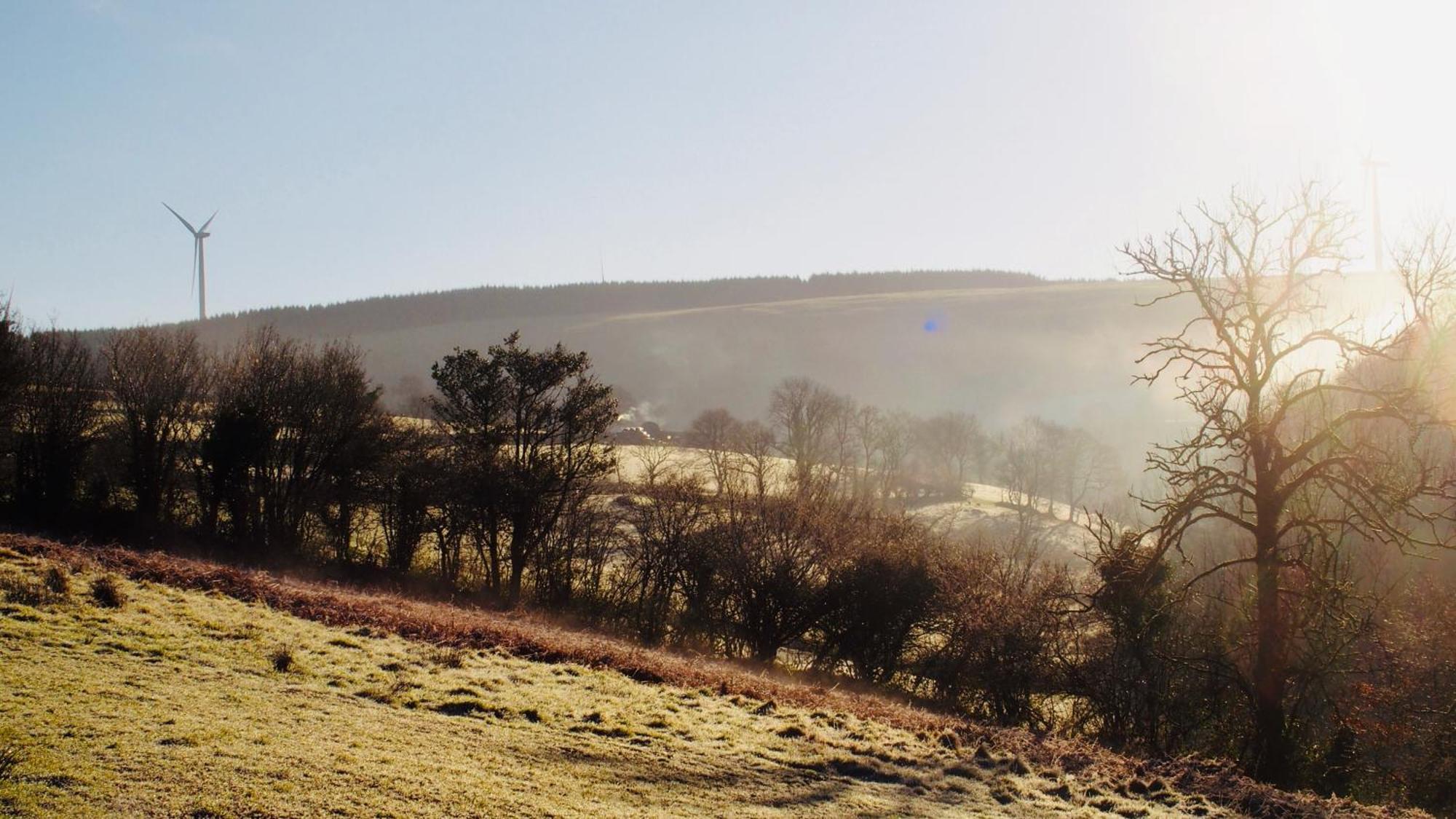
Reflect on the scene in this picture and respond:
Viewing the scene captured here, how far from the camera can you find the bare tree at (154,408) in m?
44.0

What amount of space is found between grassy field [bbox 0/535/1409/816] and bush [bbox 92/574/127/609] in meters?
0.14

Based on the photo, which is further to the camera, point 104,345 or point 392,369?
point 392,369

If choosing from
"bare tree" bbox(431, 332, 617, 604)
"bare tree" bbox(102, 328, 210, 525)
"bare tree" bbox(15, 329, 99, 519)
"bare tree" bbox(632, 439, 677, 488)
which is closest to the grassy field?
"bare tree" bbox(431, 332, 617, 604)

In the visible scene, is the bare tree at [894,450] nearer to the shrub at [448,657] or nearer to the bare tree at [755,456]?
the bare tree at [755,456]

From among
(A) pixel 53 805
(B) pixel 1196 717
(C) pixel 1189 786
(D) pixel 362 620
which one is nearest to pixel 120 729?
(A) pixel 53 805

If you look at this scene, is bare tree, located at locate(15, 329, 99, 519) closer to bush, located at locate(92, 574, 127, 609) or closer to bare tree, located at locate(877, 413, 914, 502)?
bush, located at locate(92, 574, 127, 609)

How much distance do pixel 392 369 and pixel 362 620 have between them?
163 m

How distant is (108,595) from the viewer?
1814 centimetres

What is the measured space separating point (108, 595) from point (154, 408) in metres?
30.7

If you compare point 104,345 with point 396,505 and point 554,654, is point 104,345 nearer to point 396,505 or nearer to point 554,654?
point 396,505

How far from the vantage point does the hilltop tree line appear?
19500 mm

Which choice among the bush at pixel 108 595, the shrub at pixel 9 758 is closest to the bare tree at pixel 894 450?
the bush at pixel 108 595

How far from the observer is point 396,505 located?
153ft

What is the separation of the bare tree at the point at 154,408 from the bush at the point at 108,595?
28108 millimetres
